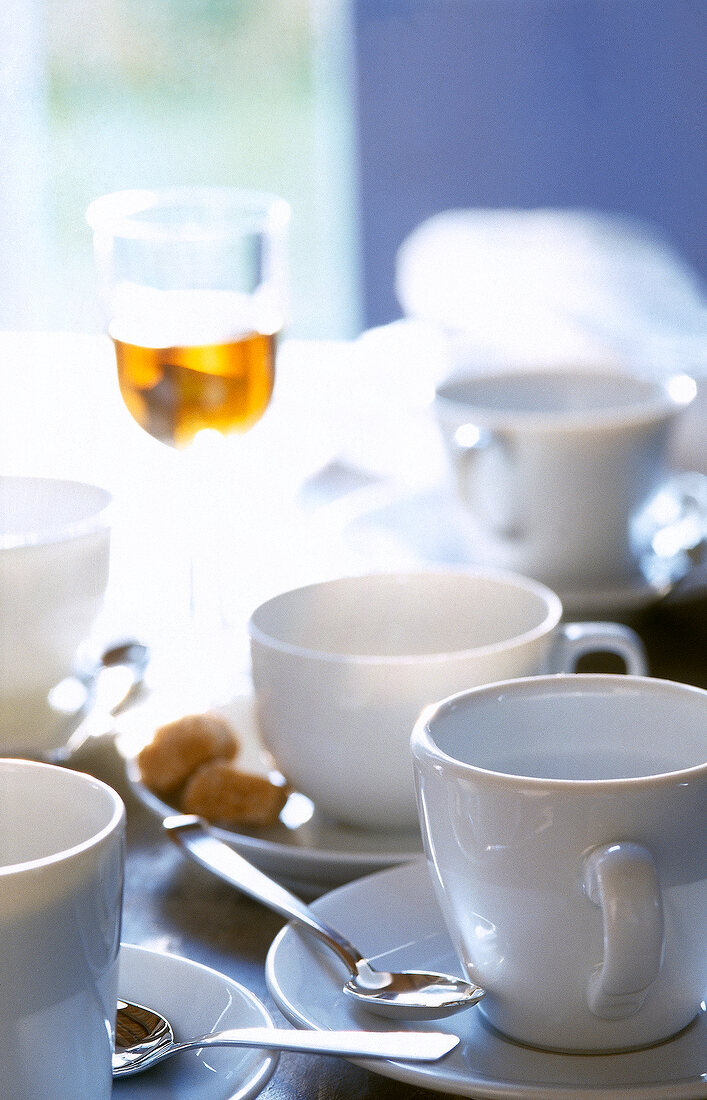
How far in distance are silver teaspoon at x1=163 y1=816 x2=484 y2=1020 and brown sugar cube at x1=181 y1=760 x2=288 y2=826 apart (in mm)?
87

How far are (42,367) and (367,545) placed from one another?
0.69m

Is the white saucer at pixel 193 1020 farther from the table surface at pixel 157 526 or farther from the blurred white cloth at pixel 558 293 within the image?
the blurred white cloth at pixel 558 293

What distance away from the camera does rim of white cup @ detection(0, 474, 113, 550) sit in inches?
27.8

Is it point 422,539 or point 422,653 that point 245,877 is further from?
point 422,539

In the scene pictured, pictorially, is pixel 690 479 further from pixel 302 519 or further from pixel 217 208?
pixel 217 208

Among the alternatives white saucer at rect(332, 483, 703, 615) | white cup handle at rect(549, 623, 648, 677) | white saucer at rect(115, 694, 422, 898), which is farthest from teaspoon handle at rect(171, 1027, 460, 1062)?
white saucer at rect(332, 483, 703, 615)

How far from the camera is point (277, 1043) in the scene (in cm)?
44

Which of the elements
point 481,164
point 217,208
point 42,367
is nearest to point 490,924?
point 217,208

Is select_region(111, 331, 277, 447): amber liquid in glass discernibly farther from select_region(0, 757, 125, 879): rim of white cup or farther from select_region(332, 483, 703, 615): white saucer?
select_region(0, 757, 125, 879): rim of white cup

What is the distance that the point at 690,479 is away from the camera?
1132mm

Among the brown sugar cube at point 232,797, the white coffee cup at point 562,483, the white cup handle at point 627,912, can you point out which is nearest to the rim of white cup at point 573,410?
the white coffee cup at point 562,483

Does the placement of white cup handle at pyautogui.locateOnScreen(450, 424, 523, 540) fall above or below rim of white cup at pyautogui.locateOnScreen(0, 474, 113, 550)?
below

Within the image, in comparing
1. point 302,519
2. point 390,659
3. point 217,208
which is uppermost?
point 217,208

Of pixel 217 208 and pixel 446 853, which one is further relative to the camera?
pixel 217 208
